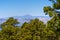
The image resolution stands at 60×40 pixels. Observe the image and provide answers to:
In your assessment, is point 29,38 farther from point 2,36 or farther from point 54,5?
point 54,5

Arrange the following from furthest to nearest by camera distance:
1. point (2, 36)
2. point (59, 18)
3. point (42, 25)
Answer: point (42, 25)
point (2, 36)
point (59, 18)

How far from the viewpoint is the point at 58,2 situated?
29578 mm

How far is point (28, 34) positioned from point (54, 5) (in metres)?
23.6

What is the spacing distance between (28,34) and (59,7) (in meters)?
23.6

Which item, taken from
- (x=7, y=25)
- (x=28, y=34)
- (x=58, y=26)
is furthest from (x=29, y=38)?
(x=58, y=26)

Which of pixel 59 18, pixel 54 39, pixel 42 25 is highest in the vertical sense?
pixel 59 18

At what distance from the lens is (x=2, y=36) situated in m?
50.1

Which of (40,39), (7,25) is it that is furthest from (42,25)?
(7,25)

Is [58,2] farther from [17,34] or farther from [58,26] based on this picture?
[17,34]

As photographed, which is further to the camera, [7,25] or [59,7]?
[7,25]

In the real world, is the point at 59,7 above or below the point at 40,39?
above

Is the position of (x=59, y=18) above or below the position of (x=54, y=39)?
above

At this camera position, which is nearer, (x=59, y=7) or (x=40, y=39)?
(x=59, y=7)

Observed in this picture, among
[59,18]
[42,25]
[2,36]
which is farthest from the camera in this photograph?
[42,25]
